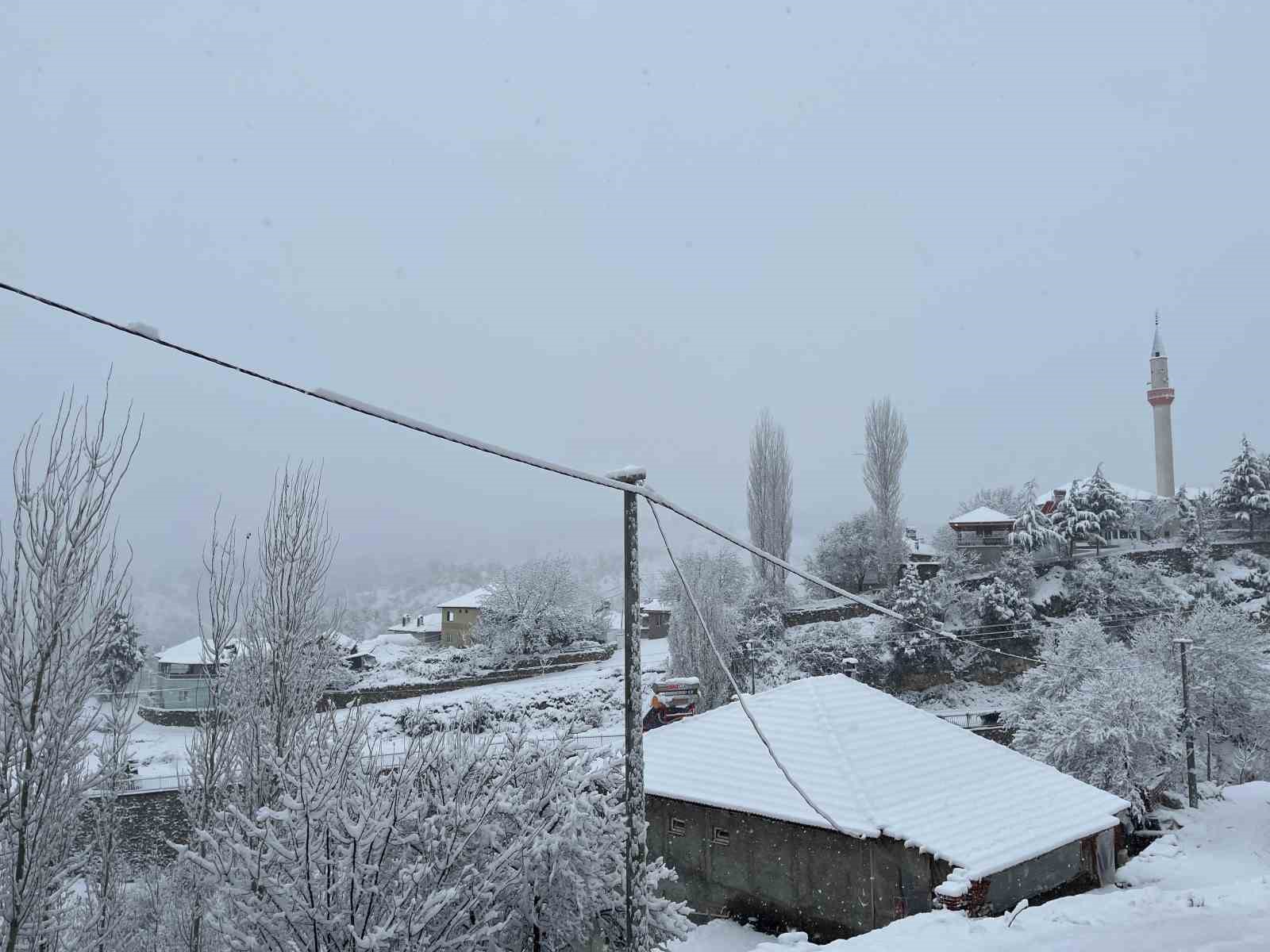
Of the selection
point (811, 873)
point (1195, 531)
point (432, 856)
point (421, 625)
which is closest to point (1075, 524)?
point (1195, 531)

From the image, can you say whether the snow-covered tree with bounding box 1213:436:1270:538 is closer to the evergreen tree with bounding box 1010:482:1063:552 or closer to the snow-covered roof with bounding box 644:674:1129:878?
the evergreen tree with bounding box 1010:482:1063:552

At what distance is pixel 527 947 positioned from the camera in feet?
24.2

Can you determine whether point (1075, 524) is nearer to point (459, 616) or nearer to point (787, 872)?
point (787, 872)

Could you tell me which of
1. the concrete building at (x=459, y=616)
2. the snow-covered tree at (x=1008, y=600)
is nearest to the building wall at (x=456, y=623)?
the concrete building at (x=459, y=616)

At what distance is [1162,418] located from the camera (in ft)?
187

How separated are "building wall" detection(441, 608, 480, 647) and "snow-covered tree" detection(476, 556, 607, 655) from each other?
15.3ft

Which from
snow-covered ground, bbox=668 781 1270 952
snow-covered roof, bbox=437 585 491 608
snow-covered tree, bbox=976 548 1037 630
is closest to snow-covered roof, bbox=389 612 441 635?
snow-covered roof, bbox=437 585 491 608

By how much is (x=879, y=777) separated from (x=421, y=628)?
46765 millimetres

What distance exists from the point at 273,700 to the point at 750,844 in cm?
872

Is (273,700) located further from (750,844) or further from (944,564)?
(944,564)

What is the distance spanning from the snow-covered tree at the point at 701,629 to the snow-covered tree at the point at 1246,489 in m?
29.0

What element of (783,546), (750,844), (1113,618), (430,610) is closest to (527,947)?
(750,844)

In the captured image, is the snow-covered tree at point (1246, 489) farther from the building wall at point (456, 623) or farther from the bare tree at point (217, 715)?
the bare tree at point (217, 715)

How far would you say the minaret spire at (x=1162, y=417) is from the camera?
55719 millimetres
